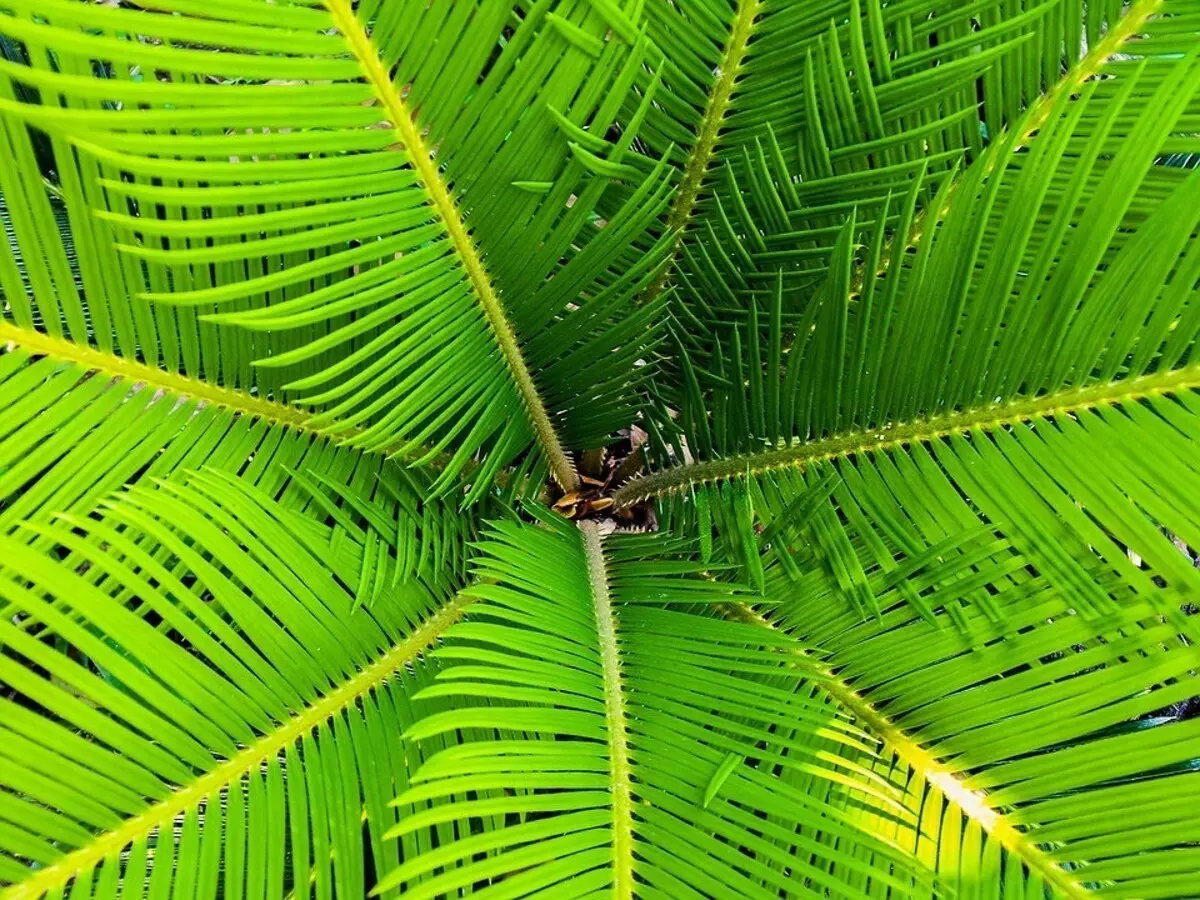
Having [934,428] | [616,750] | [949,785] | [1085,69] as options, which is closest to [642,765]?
[616,750]

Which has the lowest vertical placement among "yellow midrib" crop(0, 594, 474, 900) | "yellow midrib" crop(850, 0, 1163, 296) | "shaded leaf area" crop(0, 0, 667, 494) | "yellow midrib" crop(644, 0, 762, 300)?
"yellow midrib" crop(0, 594, 474, 900)

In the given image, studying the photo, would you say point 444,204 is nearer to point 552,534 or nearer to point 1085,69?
point 552,534

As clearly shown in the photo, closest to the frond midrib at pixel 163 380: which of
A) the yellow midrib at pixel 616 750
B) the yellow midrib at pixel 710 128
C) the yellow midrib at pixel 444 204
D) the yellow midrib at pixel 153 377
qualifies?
the yellow midrib at pixel 153 377

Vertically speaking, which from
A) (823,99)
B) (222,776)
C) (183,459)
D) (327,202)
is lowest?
(222,776)

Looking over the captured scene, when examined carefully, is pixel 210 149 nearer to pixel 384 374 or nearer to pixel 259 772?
pixel 384 374

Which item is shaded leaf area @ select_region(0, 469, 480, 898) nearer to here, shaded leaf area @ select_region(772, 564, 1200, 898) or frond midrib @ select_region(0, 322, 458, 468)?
frond midrib @ select_region(0, 322, 458, 468)

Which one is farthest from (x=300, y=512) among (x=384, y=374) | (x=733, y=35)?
(x=733, y=35)

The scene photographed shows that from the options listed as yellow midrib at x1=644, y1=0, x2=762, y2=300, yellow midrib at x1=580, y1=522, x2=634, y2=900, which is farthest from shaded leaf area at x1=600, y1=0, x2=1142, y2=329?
yellow midrib at x1=580, y1=522, x2=634, y2=900

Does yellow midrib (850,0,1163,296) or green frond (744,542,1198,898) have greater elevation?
yellow midrib (850,0,1163,296)

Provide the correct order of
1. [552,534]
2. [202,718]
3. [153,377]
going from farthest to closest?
[552,534], [153,377], [202,718]
